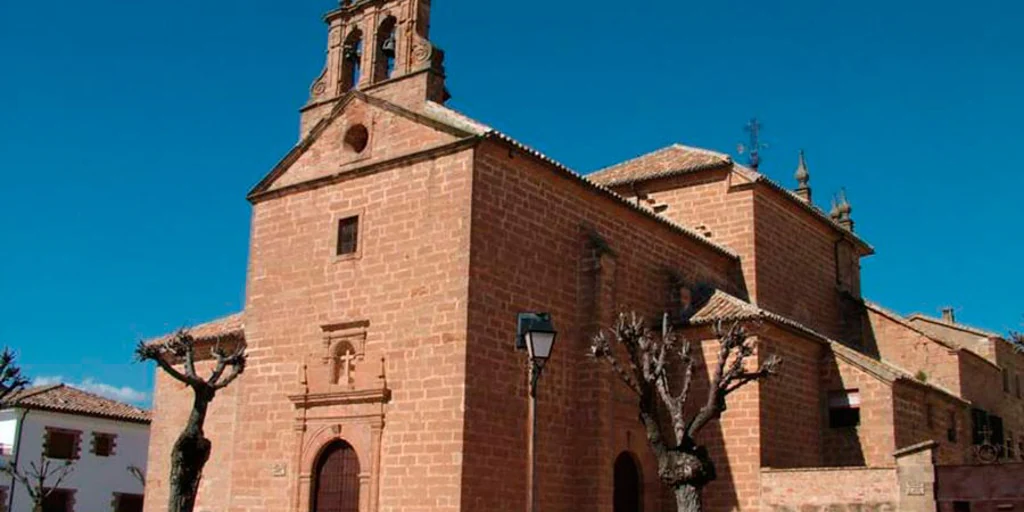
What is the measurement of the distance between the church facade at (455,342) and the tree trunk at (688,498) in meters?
2.93

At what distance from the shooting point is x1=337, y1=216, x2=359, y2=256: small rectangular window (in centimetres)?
1744

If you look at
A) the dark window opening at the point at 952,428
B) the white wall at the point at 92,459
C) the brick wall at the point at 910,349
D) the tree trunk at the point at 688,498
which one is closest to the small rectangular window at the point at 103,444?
the white wall at the point at 92,459

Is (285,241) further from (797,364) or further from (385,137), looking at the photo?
(797,364)

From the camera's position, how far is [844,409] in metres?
20.0

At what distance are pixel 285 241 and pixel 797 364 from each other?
31.6 feet

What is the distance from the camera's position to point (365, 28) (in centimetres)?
1861

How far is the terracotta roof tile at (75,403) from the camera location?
33.2 m

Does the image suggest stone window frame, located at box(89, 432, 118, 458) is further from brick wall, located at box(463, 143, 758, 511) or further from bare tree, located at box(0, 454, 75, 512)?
brick wall, located at box(463, 143, 758, 511)

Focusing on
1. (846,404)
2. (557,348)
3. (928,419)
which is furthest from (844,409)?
(557,348)

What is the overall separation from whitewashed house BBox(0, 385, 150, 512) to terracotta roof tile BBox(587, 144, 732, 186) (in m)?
19.1

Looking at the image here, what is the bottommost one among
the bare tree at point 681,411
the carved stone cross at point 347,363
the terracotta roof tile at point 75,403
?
the bare tree at point 681,411

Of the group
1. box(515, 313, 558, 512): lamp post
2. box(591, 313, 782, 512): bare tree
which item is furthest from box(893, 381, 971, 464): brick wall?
box(515, 313, 558, 512): lamp post

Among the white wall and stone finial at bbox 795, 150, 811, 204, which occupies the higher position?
stone finial at bbox 795, 150, 811, 204

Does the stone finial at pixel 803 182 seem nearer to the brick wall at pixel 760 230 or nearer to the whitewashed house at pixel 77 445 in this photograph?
the brick wall at pixel 760 230
